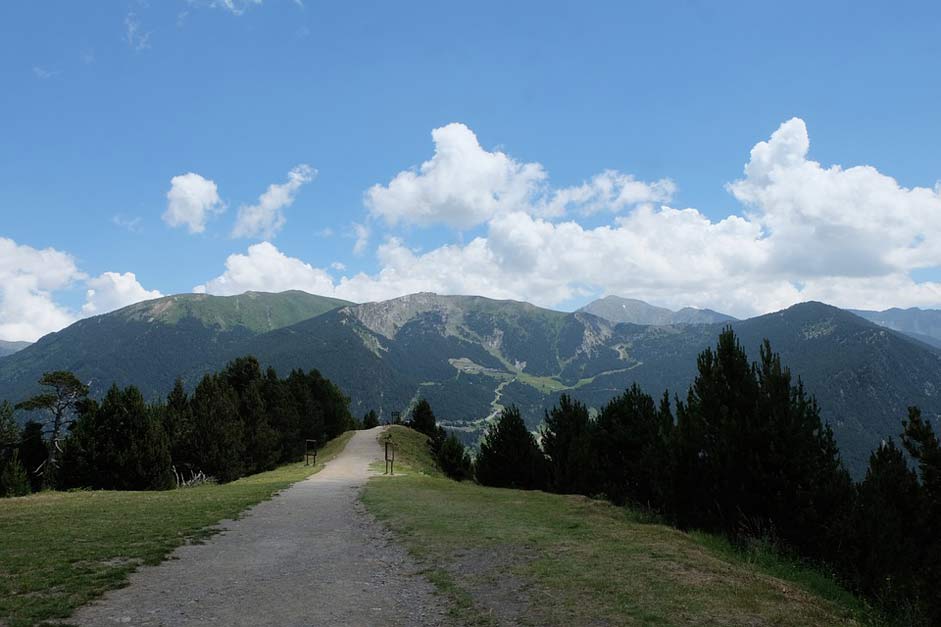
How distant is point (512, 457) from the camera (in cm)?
4288

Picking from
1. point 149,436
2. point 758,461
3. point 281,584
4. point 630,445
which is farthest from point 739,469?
point 149,436

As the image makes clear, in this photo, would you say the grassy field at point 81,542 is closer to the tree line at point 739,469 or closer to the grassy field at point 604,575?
the grassy field at point 604,575

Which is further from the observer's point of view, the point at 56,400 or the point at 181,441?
the point at 181,441

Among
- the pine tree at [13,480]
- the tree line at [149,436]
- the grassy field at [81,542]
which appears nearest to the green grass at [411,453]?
the tree line at [149,436]

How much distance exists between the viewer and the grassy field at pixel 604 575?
923cm

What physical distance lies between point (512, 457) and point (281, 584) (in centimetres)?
3288

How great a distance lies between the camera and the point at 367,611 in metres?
9.61

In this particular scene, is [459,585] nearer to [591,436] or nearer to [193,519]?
[193,519]

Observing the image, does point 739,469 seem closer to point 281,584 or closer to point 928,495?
point 928,495

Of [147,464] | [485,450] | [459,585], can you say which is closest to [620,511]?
[459,585]

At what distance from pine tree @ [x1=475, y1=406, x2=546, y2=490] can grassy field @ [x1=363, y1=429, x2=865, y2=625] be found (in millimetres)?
21471

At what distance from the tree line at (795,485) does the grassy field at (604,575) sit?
1.31 m

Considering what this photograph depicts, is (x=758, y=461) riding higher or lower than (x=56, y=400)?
lower

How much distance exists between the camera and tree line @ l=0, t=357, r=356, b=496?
38750mm
